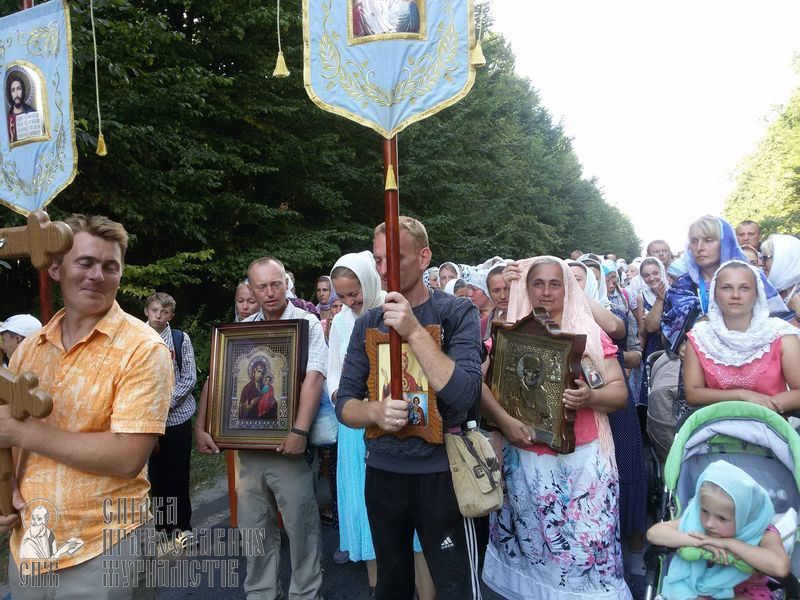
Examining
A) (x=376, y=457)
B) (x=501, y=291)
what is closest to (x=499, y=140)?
(x=501, y=291)

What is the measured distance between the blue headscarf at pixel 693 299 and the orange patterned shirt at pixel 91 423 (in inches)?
141

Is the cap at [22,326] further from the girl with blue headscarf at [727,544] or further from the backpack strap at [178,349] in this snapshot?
the girl with blue headscarf at [727,544]

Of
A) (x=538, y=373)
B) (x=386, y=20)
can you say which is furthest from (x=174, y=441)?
(x=386, y=20)

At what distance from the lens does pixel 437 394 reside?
2.37 m

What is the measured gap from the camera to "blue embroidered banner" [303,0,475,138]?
2.42m

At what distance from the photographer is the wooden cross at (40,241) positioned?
5.93 feet

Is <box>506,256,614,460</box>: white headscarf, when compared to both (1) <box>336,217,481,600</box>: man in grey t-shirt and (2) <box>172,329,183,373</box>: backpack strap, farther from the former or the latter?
(2) <box>172,329,183,373</box>: backpack strap

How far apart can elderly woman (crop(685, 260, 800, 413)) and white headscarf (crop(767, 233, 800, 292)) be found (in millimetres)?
1983

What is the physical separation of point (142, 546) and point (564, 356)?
2107 millimetres

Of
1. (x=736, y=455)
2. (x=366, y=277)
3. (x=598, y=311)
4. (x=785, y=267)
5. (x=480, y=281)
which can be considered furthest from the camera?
(x=480, y=281)

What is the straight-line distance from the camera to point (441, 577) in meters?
2.50

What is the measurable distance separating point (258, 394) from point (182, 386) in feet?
4.29

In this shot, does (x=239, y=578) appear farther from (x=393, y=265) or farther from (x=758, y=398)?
(x=758, y=398)

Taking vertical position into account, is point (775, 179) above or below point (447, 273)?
above
